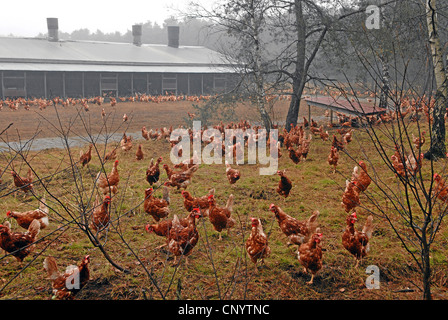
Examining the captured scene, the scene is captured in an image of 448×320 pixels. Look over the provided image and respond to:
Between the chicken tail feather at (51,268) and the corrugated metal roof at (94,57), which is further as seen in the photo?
the corrugated metal roof at (94,57)

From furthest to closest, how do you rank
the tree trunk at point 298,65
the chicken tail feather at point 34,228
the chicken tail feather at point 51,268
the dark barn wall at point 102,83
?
the dark barn wall at point 102,83 → the tree trunk at point 298,65 → the chicken tail feather at point 34,228 → the chicken tail feather at point 51,268

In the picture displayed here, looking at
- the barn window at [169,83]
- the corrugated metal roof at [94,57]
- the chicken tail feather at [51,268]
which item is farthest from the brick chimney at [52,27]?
the chicken tail feather at [51,268]

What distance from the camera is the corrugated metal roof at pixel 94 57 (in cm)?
2831

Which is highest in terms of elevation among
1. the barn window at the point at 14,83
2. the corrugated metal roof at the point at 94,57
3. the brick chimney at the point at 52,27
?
the brick chimney at the point at 52,27

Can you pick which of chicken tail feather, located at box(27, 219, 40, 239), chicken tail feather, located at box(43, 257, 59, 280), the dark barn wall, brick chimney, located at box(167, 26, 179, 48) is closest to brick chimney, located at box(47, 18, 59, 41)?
the dark barn wall

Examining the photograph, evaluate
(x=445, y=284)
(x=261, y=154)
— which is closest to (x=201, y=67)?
(x=261, y=154)

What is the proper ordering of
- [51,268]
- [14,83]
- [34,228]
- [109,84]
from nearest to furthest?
[51,268] < [34,228] < [14,83] < [109,84]

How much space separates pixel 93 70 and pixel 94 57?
5176mm

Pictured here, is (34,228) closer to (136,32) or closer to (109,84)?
(109,84)

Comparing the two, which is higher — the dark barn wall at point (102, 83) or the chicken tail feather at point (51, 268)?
the dark barn wall at point (102, 83)

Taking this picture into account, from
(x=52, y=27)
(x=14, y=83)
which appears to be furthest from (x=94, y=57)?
(x=14, y=83)

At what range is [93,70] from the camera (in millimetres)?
28531

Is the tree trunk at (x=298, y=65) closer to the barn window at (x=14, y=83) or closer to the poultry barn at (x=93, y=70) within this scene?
the poultry barn at (x=93, y=70)

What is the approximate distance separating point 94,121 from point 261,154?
1085 centimetres
